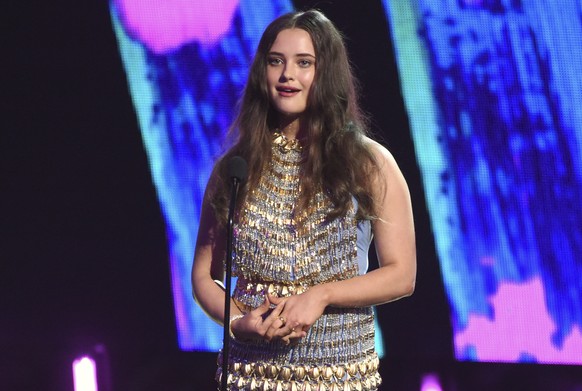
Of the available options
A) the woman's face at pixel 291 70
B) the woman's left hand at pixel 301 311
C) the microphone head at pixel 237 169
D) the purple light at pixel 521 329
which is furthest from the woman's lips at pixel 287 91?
the purple light at pixel 521 329

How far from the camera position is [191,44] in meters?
3.34

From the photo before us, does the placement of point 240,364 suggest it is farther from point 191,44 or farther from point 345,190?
point 191,44

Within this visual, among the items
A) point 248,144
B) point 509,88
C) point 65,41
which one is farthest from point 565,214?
point 65,41

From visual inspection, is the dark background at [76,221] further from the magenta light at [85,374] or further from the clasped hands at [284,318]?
the clasped hands at [284,318]

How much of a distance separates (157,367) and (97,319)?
1.12 ft

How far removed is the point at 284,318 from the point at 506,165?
1.93 meters

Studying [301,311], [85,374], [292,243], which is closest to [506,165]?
[292,243]

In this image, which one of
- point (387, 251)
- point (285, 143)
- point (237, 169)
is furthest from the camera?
point (285, 143)

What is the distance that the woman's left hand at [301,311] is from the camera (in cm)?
144

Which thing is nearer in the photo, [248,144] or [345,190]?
[345,190]

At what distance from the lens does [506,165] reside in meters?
3.14

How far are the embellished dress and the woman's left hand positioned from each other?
0.34ft

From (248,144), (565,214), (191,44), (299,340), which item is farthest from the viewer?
(191,44)

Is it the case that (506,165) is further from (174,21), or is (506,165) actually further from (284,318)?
(284,318)
